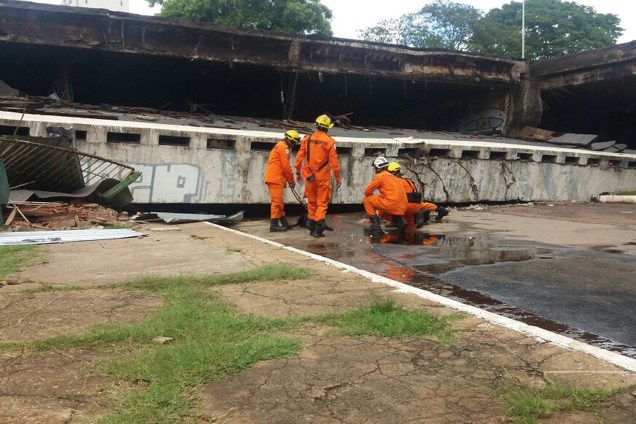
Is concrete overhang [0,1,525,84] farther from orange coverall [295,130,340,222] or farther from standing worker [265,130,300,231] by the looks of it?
orange coverall [295,130,340,222]

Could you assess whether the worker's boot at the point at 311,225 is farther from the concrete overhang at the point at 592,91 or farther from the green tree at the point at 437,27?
the green tree at the point at 437,27

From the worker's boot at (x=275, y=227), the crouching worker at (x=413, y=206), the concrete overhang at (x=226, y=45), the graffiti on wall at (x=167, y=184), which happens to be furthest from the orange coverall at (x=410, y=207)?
the concrete overhang at (x=226, y=45)

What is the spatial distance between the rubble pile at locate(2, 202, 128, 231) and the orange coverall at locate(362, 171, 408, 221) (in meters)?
4.03

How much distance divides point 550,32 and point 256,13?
18.4 m

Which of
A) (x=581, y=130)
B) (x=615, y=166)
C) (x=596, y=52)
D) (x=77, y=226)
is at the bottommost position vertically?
(x=77, y=226)

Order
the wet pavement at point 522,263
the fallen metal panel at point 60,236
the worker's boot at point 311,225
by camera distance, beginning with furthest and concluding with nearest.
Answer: the worker's boot at point 311,225 → the fallen metal panel at point 60,236 → the wet pavement at point 522,263

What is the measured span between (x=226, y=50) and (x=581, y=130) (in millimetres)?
13270

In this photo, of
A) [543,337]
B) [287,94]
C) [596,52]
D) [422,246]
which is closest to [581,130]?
[596,52]

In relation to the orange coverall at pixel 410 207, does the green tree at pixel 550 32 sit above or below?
above

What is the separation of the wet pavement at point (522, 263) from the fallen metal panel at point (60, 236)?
2.04 metres

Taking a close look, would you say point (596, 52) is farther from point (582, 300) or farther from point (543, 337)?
point (543, 337)

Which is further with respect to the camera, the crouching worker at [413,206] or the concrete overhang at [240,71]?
the concrete overhang at [240,71]

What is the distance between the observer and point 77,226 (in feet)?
26.7

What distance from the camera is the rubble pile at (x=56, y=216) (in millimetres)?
7957
